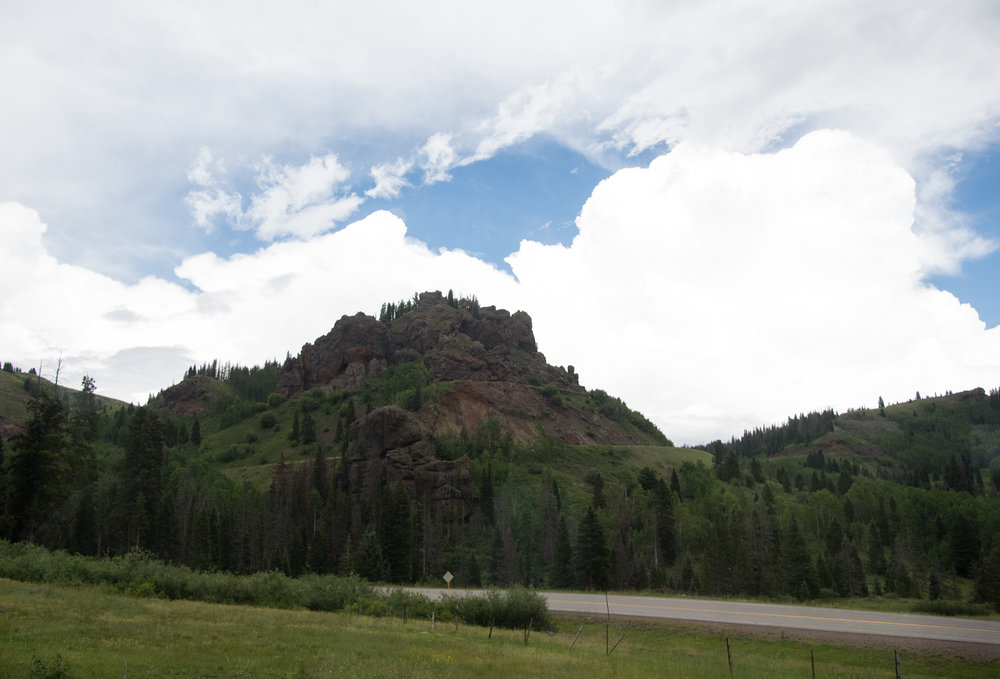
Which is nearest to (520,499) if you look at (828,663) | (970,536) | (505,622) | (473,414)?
(473,414)

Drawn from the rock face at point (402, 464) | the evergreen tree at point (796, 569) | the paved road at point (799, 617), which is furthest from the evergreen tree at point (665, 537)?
the paved road at point (799, 617)

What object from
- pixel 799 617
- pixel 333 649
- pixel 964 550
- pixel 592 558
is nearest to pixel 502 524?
pixel 592 558

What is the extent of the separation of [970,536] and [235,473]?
526 ft

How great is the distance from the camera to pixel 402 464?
131000mm

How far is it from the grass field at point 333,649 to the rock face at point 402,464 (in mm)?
88240

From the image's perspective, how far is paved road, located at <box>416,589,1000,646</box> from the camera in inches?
1496

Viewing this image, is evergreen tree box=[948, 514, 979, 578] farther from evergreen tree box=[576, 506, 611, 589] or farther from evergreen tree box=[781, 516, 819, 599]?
evergreen tree box=[576, 506, 611, 589]

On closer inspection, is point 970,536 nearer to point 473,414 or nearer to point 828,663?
point 828,663

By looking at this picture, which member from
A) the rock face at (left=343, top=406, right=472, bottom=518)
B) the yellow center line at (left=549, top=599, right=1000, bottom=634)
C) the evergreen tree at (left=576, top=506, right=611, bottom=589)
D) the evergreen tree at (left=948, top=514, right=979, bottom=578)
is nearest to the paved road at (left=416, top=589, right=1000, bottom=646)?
the yellow center line at (left=549, top=599, right=1000, bottom=634)

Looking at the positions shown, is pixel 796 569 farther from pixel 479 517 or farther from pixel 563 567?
pixel 479 517

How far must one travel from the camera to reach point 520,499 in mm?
131750

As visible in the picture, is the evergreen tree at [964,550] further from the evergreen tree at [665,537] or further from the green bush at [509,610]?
the green bush at [509,610]

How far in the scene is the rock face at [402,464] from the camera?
127m

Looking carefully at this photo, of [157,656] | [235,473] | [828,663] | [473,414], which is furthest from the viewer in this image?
[473,414]
